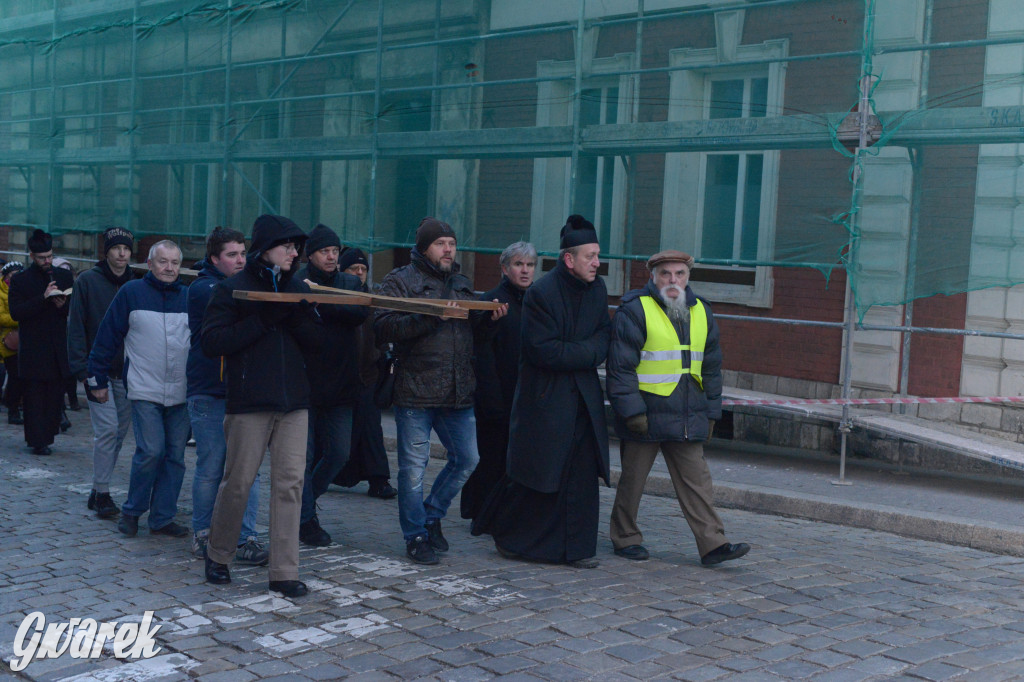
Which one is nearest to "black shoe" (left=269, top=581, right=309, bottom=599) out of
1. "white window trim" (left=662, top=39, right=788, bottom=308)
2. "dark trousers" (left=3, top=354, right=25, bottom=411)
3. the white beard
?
the white beard

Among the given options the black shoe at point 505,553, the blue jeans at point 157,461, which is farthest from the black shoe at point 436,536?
the blue jeans at point 157,461

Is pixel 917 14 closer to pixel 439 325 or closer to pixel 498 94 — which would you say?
pixel 498 94

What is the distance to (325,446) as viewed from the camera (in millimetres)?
6902

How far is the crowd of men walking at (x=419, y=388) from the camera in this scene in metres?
5.75

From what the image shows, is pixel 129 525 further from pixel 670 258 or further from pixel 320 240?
pixel 670 258

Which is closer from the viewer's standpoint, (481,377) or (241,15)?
(481,377)

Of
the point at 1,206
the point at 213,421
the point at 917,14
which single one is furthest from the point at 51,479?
the point at 1,206

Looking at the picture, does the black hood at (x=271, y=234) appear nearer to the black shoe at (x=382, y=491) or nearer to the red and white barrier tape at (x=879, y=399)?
the black shoe at (x=382, y=491)

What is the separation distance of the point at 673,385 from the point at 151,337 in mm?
2995

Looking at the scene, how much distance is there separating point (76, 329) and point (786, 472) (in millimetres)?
5343

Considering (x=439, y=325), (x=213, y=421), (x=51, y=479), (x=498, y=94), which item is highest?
(x=498, y=94)

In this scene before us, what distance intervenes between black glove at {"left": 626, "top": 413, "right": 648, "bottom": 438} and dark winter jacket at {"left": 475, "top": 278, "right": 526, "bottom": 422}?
0.88 meters

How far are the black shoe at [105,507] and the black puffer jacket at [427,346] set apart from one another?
89.3 inches

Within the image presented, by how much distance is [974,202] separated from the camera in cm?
865
